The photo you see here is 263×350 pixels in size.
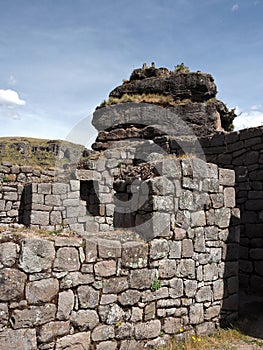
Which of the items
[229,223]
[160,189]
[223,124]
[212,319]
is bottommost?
[212,319]

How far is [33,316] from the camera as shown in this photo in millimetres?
3996

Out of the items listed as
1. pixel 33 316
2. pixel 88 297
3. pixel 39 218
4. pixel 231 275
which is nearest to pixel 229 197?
pixel 231 275

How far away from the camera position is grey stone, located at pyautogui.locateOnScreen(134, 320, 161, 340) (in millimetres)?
4838

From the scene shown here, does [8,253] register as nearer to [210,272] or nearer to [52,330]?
[52,330]

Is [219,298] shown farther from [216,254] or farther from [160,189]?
[160,189]

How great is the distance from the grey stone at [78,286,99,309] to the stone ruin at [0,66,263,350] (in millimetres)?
13

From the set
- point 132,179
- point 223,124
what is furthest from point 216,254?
point 223,124

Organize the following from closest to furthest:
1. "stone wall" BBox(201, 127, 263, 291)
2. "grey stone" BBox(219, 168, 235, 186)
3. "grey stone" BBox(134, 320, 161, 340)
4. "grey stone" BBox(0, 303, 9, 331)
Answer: "grey stone" BBox(0, 303, 9, 331)
"grey stone" BBox(134, 320, 161, 340)
"grey stone" BBox(219, 168, 235, 186)
"stone wall" BBox(201, 127, 263, 291)

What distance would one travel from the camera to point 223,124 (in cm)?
1306

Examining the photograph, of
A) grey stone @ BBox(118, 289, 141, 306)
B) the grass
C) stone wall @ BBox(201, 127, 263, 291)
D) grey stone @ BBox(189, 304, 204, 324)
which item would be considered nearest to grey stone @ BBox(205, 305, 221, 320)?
grey stone @ BBox(189, 304, 204, 324)

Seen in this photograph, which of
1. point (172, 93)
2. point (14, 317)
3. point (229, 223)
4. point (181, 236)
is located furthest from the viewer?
point (172, 93)

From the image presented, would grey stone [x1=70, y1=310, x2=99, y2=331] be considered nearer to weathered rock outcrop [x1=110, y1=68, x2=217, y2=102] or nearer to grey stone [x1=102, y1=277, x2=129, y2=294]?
grey stone [x1=102, y1=277, x2=129, y2=294]

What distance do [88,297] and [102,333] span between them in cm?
53

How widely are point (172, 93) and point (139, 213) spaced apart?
958cm
